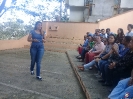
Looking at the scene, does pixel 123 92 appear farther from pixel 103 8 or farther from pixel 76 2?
pixel 76 2

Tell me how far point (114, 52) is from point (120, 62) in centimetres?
62

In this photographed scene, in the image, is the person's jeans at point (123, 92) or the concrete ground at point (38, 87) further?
the concrete ground at point (38, 87)

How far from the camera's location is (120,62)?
4141 mm

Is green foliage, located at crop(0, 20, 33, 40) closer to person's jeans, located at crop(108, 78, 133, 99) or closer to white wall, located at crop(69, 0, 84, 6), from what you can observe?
white wall, located at crop(69, 0, 84, 6)

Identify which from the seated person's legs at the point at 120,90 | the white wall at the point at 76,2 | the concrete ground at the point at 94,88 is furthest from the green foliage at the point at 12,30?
the seated person's legs at the point at 120,90

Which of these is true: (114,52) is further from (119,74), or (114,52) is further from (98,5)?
(98,5)

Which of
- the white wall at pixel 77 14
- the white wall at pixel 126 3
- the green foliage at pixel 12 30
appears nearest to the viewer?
the green foliage at pixel 12 30

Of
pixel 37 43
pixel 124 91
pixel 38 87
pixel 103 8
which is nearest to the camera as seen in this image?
pixel 124 91

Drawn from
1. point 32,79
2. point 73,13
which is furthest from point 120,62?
point 73,13

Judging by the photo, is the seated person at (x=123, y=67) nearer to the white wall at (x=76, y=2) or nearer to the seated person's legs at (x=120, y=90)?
the seated person's legs at (x=120, y=90)

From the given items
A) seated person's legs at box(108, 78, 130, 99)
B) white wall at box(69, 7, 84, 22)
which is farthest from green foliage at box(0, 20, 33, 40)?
seated person's legs at box(108, 78, 130, 99)

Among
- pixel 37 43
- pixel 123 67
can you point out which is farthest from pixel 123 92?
pixel 37 43

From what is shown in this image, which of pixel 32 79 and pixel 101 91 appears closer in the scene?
pixel 101 91

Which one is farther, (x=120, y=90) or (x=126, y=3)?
(x=126, y=3)
